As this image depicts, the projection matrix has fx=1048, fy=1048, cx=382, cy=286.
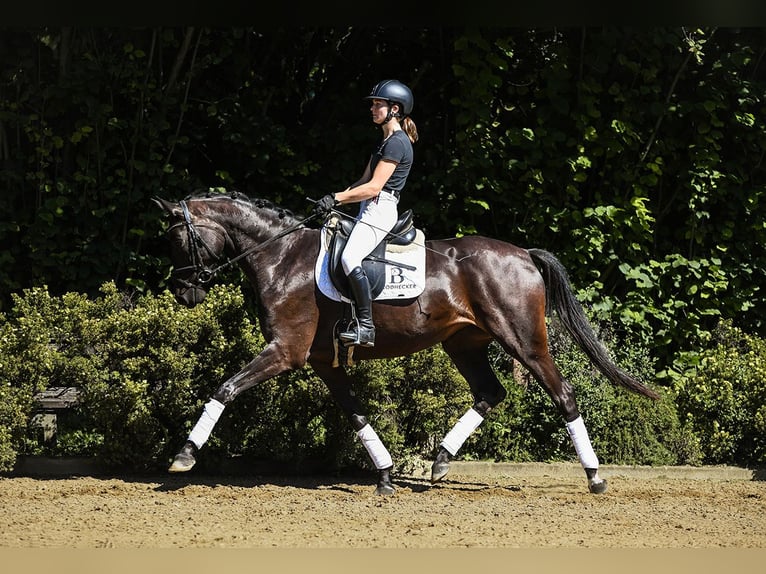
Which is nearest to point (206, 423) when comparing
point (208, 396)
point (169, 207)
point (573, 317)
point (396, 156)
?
point (208, 396)

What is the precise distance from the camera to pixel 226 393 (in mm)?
7344

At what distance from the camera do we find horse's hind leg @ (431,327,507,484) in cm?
796

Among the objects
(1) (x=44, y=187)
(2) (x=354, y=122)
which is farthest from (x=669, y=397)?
(1) (x=44, y=187)

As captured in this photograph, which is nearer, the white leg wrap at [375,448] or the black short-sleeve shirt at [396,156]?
the black short-sleeve shirt at [396,156]

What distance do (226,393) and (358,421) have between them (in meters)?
1.05

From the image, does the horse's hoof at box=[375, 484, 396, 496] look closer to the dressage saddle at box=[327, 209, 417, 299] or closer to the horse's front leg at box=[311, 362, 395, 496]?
the horse's front leg at box=[311, 362, 395, 496]

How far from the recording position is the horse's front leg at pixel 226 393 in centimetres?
729

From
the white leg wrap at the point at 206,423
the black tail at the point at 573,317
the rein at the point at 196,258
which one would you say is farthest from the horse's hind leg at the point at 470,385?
the white leg wrap at the point at 206,423

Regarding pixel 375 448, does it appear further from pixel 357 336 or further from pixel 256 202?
pixel 256 202

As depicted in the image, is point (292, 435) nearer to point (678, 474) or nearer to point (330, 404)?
point (330, 404)

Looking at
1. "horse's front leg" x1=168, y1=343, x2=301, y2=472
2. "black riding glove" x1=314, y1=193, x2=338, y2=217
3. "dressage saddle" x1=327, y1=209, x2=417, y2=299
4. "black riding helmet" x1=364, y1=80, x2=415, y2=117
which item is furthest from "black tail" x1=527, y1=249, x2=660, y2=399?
"horse's front leg" x1=168, y1=343, x2=301, y2=472

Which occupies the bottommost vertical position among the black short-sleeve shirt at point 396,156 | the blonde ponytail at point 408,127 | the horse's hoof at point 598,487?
the horse's hoof at point 598,487

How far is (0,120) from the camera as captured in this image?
10.2m

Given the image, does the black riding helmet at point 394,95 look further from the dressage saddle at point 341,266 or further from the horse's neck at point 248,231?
the horse's neck at point 248,231
